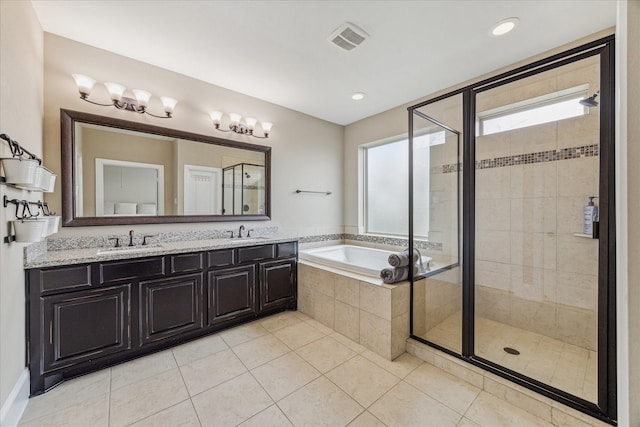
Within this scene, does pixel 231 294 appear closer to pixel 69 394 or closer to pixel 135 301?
pixel 135 301

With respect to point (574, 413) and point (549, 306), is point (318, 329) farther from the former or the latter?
point (549, 306)

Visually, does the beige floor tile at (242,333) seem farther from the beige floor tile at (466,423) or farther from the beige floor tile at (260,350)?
the beige floor tile at (466,423)

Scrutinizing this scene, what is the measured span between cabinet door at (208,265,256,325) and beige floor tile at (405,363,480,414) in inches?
63.3

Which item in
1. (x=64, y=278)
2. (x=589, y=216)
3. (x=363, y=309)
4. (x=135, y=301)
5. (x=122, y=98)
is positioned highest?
(x=122, y=98)

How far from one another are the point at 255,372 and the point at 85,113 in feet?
8.31

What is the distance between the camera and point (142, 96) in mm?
2359

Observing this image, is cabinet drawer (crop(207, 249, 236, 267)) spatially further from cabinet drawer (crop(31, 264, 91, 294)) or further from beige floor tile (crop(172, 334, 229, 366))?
cabinet drawer (crop(31, 264, 91, 294))

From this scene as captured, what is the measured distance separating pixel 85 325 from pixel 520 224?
3.68m

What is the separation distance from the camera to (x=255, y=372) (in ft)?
6.27

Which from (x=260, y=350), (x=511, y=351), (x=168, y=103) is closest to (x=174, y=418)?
(x=260, y=350)

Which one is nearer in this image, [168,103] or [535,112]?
[535,112]

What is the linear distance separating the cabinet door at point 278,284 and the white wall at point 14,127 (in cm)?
169

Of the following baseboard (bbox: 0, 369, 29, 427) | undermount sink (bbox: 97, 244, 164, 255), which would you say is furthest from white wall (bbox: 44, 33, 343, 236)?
baseboard (bbox: 0, 369, 29, 427)

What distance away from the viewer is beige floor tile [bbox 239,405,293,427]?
4.79 ft
